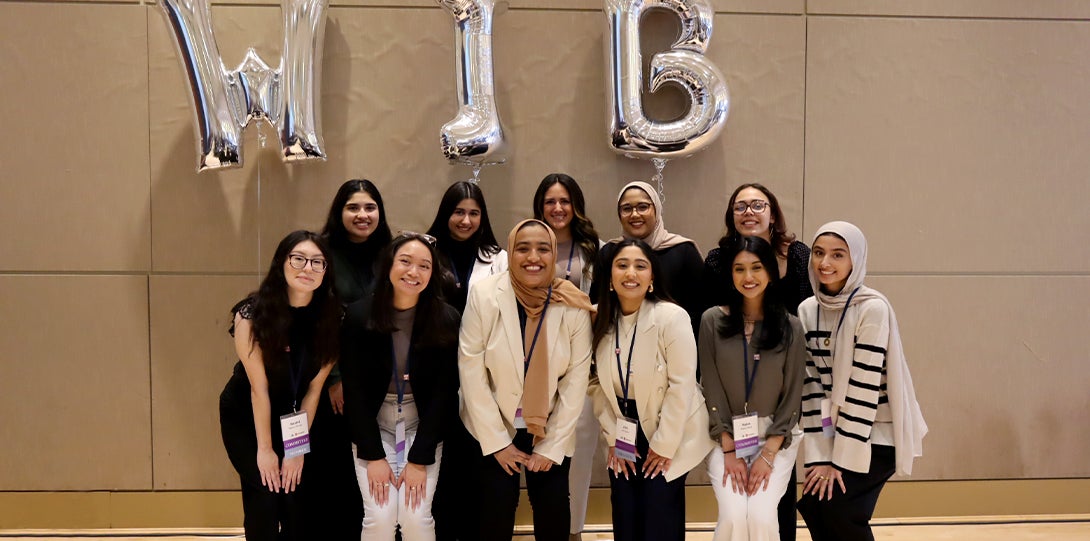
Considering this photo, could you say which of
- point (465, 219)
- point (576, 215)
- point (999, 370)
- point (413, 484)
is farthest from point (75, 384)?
point (999, 370)

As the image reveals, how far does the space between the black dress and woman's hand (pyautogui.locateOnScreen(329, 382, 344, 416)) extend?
0.17 meters

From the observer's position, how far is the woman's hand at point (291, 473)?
263 centimetres

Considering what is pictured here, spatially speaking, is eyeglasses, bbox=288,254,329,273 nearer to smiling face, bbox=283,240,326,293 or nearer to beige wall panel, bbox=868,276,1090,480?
smiling face, bbox=283,240,326,293

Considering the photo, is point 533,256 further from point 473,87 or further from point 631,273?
point 473,87

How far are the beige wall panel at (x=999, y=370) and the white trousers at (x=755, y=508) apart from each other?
154 cm

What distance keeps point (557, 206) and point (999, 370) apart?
2569mm

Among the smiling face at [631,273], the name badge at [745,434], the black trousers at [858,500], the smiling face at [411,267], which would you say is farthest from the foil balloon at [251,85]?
the black trousers at [858,500]

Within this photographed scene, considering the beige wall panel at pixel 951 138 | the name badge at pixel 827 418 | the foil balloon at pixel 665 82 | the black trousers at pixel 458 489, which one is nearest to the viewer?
the name badge at pixel 827 418

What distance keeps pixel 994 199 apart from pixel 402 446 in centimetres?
323

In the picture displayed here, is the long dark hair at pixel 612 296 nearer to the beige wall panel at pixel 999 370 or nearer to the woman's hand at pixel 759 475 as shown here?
the woman's hand at pixel 759 475

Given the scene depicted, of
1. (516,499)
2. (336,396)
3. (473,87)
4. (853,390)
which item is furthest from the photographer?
(473,87)

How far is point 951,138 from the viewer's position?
3695 mm

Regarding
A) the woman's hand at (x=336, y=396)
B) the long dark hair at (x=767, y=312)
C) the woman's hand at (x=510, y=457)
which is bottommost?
the woman's hand at (x=510, y=457)

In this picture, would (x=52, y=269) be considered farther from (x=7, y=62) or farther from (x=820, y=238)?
(x=820, y=238)
